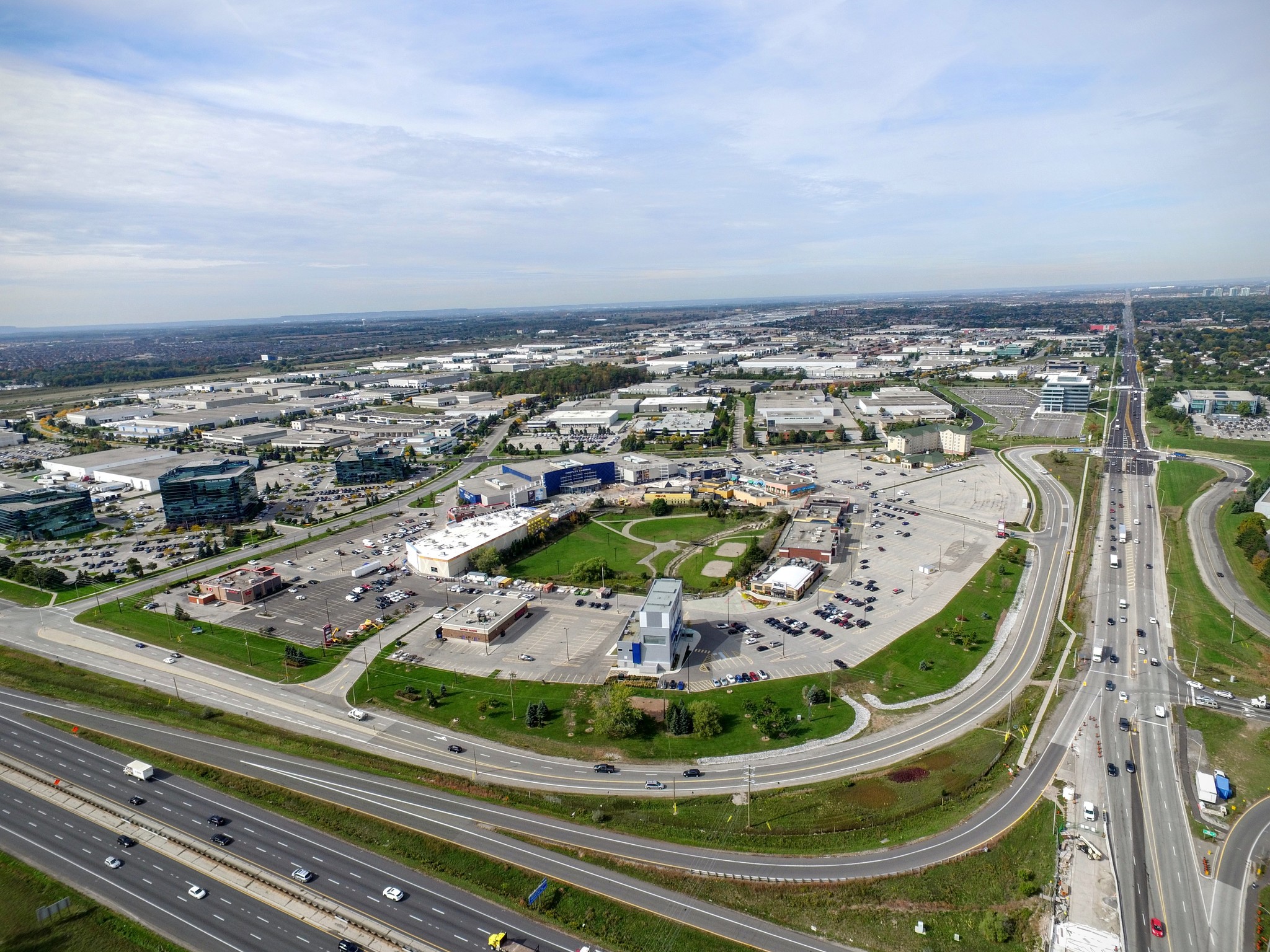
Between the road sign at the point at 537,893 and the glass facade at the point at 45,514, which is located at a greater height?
the glass facade at the point at 45,514

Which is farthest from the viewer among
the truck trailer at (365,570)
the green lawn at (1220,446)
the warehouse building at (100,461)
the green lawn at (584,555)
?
the warehouse building at (100,461)

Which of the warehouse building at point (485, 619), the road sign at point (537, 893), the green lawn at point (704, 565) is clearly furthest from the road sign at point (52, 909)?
the green lawn at point (704, 565)

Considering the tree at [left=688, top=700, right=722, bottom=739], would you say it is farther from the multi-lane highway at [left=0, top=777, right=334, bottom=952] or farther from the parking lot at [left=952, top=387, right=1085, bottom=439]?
the parking lot at [left=952, top=387, right=1085, bottom=439]

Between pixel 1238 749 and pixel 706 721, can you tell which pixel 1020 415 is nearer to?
pixel 1238 749

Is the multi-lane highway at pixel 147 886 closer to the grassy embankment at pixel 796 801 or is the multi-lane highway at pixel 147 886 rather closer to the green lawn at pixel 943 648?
the grassy embankment at pixel 796 801

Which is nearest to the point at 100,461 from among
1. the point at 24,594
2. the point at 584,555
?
the point at 24,594

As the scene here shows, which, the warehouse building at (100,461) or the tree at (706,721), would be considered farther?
the warehouse building at (100,461)

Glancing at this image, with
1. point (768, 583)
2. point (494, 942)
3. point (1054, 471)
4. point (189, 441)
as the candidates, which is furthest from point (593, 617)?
point (189, 441)
